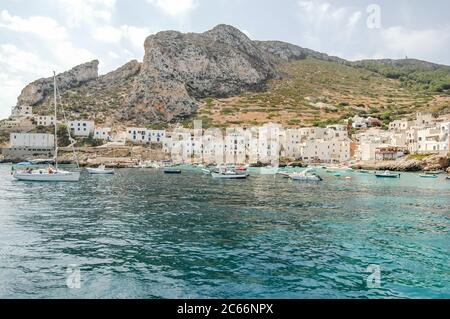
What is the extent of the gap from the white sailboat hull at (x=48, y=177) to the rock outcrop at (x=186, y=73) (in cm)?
9924

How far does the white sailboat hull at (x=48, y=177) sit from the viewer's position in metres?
56.9

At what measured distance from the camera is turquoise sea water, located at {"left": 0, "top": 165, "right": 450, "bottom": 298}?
1356cm

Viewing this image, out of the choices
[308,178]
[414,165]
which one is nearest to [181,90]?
[414,165]

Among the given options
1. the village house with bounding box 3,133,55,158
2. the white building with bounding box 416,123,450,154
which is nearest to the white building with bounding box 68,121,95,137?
the village house with bounding box 3,133,55,158

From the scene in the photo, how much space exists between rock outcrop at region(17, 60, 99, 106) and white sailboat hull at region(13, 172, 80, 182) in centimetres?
13390

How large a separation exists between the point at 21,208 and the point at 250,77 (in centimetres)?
16910

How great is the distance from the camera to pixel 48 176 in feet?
189

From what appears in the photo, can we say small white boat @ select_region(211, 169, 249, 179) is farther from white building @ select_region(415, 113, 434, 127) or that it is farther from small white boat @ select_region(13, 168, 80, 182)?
→ white building @ select_region(415, 113, 434, 127)

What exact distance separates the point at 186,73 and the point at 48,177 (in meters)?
127

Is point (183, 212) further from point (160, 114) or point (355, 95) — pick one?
point (355, 95)

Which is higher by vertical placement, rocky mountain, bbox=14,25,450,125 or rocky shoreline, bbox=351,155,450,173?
rocky mountain, bbox=14,25,450,125

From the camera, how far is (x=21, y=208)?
32.4 meters
